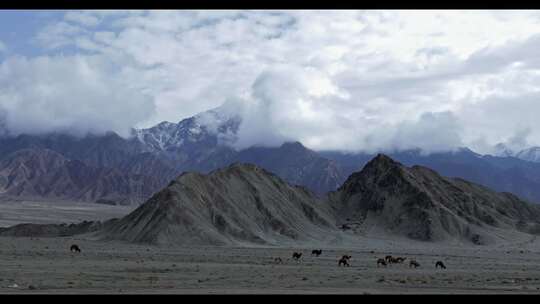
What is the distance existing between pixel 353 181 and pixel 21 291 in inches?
4584

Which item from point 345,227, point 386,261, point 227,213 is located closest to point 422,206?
point 345,227

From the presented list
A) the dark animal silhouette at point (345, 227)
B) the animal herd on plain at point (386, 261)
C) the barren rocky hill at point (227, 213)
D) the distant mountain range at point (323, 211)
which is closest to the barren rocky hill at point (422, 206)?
the distant mountain range at point (323, 211)

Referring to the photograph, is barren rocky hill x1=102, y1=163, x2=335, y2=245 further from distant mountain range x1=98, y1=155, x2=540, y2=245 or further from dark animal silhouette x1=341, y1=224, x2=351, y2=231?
dark animal silhouette x1=341, y1=224, x2=351, y2=231

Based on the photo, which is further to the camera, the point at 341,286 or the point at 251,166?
the point at 251,166

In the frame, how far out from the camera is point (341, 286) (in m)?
31.5

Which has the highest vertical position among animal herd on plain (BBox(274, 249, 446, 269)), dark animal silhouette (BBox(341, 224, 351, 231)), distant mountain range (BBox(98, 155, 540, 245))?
animal herd on plain (BBox(274, 249, 446, 269))

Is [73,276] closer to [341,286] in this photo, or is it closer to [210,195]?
[341,286]

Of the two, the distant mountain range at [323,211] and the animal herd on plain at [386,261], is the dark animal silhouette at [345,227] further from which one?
the animal herd on plain at [386,261]

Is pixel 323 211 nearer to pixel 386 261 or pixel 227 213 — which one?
pixel 227 213

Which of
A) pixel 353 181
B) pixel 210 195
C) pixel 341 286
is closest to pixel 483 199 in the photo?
pixel 353 181

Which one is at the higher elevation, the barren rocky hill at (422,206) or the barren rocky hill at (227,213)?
the barren rocky hill at (227,213)

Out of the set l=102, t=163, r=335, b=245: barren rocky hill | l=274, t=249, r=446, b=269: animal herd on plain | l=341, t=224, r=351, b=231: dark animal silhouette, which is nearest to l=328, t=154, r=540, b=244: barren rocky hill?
l=341, t=224, r=351, b=231: dark animal silhouette

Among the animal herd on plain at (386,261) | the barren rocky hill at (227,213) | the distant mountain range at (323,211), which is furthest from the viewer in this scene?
the distant mountain range at (323,211)

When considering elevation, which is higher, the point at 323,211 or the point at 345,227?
the point at 323,211
